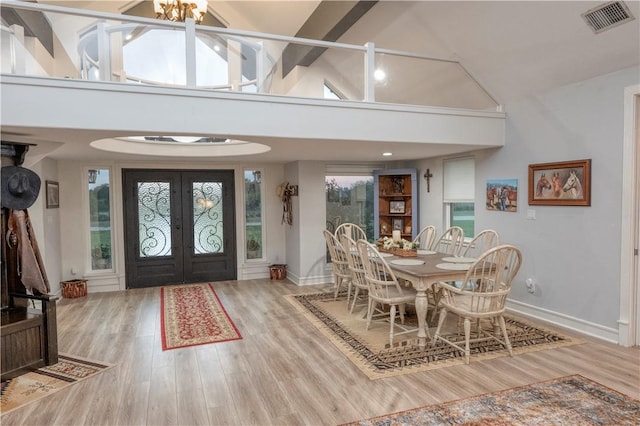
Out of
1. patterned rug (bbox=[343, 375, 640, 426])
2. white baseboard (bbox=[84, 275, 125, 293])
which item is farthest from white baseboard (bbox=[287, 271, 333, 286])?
patterned rug (bbox=[343, 375, 640, 426])

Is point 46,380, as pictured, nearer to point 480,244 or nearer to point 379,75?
point 379,75

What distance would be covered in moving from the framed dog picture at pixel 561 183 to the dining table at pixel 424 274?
112cm

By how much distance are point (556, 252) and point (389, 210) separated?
9.62ft

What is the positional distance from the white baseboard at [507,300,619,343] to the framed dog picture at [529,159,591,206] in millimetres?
1205

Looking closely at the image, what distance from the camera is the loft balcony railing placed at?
333 centimetres

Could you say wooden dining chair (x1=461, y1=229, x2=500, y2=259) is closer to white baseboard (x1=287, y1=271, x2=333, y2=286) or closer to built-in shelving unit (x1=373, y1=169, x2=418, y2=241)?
built-in shelving unit (x1=373, y1=169, x2=418, y2=241)

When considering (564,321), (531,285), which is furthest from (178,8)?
(564,321)

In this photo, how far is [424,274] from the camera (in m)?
3.57

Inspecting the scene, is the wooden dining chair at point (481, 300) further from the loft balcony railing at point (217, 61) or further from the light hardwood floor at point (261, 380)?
the loft balcony railing at point (217, 61)

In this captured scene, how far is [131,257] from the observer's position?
6.35 meters

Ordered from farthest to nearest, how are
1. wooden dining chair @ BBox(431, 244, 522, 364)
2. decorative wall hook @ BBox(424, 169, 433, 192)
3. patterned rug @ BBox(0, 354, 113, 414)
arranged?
decorative wall hook @ BBox(424, 169, 433, 192) < wooden dining chair @ BBox(431, 244, 522, 364) < patterned rug @ BBox(0, 354, 113, 414)

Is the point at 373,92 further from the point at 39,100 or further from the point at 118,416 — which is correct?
the point at 118,416

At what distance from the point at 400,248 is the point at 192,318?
2654mm

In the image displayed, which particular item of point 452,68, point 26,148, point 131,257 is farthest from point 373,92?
point 131,257
